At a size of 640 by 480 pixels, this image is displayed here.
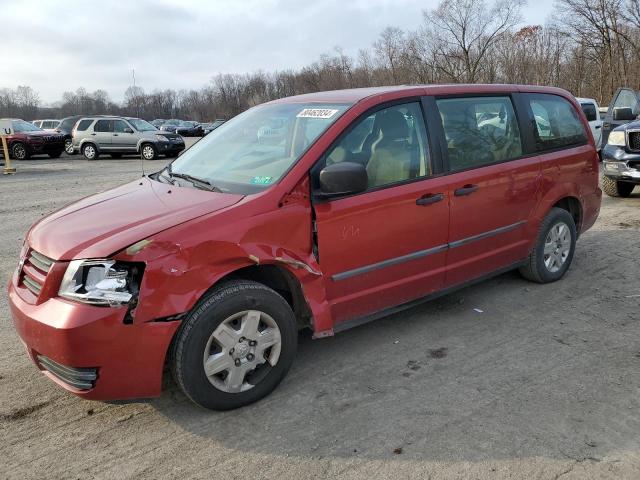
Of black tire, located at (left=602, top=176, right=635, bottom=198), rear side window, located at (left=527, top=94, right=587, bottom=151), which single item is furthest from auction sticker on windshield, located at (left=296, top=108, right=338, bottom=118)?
black tire, located at (left=602, top=176, right=635, bottom=198)

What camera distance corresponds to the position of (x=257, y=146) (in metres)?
3.78

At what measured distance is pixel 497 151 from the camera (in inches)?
170

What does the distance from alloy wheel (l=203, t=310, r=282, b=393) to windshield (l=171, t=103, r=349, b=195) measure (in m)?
0.79

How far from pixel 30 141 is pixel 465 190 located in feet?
73.6

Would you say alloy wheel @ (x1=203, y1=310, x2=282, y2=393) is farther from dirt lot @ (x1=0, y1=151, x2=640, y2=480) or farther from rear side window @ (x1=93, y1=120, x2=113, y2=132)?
rear side window @ (x1=93, y1=120, x2=113, y2=132)

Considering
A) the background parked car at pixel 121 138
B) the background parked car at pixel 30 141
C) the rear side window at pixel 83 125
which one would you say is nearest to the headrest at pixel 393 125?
the background parked car at pixel 121 138

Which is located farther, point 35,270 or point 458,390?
point 458,390

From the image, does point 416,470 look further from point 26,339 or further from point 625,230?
point 625,230

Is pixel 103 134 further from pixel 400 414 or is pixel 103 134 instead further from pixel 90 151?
pixel 400 414

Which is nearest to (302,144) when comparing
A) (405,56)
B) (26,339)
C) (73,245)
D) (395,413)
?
(73,245)

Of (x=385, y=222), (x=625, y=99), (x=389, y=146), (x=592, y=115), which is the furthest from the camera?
(x=592, y=115)

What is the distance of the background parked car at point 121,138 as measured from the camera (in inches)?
802

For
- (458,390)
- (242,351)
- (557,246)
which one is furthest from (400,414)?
(557,246)

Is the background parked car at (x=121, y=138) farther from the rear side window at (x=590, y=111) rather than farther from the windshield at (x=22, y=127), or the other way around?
the rear side window at (x=590, y=111)
